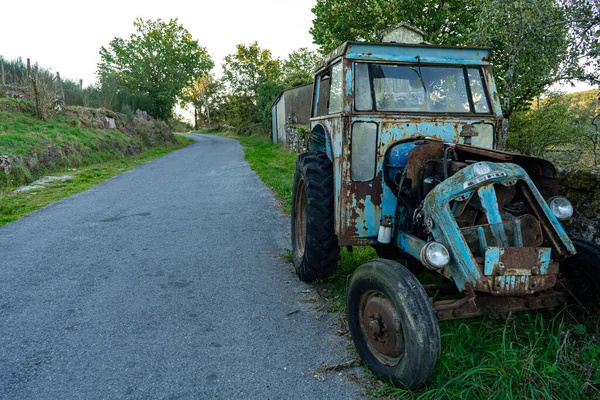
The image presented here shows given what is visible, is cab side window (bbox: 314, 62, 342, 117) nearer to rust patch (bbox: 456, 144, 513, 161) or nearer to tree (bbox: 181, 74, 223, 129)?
rust patch (bbox: 456, 144, 513, 161)

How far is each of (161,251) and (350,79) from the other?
345cm

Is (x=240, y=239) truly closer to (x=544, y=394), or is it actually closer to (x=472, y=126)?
(x=472, y=126)

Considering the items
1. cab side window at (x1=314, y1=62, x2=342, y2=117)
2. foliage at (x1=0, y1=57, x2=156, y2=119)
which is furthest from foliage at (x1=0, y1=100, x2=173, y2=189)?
cab side window at (x1=314, y1=62, x2=342, y2=117)

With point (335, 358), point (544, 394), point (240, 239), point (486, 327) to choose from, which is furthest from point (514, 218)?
point (240, 239)

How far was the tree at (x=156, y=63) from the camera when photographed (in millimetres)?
30594

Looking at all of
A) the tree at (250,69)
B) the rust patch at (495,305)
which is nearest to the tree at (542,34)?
the rust patch at (495,305)

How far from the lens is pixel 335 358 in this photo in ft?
9.73

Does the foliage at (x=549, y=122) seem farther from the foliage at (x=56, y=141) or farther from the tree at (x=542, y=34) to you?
the foliage at (x=56, y=141)

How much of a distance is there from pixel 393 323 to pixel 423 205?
0.85 metres

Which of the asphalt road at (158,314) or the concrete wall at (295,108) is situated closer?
the asphalt road at (158,314)

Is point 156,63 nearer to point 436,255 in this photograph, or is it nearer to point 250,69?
point 250,69

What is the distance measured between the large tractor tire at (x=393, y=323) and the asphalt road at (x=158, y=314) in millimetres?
285

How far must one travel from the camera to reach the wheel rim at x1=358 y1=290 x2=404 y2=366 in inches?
99.5

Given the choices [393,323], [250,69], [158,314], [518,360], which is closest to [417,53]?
[393,323]
